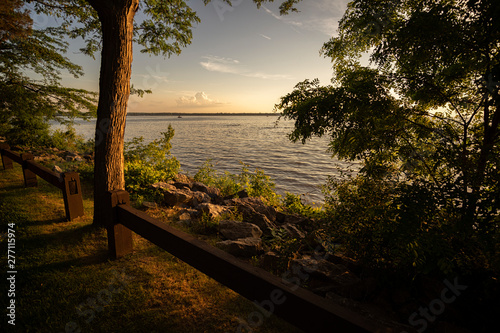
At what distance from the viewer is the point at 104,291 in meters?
3.07

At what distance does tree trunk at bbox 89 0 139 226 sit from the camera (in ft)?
13.9

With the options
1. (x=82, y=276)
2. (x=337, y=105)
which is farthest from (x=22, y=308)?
(x=337, y=105)

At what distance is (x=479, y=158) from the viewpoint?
337 centimetres

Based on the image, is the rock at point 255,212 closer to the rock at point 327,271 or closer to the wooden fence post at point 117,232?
the rock at point 327,271

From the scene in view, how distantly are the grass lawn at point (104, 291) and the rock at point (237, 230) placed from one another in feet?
4.28

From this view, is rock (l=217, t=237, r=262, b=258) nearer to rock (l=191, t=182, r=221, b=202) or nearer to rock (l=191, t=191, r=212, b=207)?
rock (l=191, t=191, r=212, b=207)

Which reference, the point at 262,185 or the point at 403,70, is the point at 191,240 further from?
the point at 262,185

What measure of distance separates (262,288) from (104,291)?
2.59 m

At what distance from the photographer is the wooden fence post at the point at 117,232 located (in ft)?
11.2

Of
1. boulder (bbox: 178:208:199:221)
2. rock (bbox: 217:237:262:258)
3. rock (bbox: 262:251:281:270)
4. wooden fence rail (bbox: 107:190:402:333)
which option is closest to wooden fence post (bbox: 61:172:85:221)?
boulder (bbox: 178:208:199:221)

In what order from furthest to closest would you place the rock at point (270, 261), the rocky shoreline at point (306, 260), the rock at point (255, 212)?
1. the rock at point (255, 212)
2. the rock at point (270, 261)
3. the rocky shoreline at point (306, 260)

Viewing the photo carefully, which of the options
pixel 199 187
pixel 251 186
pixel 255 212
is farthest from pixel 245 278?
pixel 251 186

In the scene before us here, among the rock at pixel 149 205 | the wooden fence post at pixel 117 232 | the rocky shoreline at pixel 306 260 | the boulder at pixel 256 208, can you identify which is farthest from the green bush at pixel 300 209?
the wooden fence post at pixel 117 232

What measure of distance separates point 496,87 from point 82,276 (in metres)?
6.36
